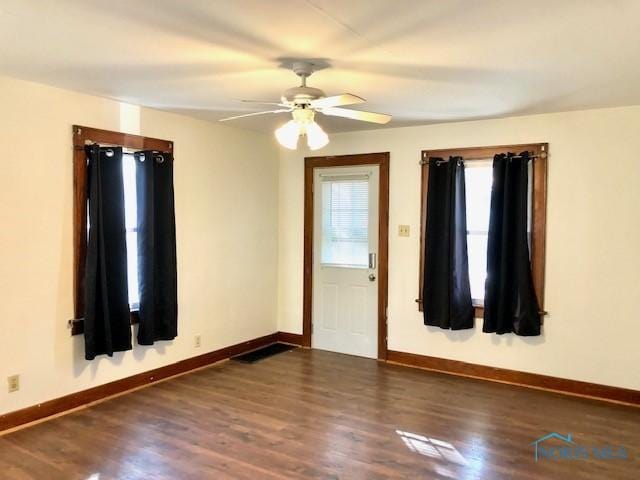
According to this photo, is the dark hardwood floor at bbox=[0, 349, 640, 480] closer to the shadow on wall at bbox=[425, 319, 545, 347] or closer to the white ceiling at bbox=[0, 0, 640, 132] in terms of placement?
the shadow on wall at bbox=[425, 319, 545, 347]

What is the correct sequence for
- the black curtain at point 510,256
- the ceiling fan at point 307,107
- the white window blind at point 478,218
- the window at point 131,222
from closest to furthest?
the ceiling fan at point 307,107 < the window at point 131,222 < the black curtain at point 510,256 < the white window blind at point 478,218

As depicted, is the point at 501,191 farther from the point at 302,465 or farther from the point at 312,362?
the point at 302,465

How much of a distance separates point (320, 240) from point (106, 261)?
239 centimetres

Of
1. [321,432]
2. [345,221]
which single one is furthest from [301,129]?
[345,221]

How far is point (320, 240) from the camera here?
18.5 ft

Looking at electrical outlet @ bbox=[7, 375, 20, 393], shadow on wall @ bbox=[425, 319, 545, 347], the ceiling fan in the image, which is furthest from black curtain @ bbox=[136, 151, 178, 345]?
shadow on wall @ bbox=[425, 319, 545, 347]

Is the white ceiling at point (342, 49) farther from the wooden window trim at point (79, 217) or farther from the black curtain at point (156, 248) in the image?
the black curtain at point (156, 248)

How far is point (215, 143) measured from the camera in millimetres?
5012

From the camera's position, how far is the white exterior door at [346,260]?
530cm

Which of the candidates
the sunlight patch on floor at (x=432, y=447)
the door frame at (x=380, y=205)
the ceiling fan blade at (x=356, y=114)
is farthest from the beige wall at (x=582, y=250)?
the ceiling fan blade at (x=356, y=114)

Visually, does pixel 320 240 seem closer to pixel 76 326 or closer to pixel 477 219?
pixel 477 219

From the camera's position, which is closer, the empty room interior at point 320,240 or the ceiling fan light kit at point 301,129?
the empty room interior at point 320,240

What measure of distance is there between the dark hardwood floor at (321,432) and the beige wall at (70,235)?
0.43m

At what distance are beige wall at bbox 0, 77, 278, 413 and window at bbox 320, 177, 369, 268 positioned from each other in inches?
26.2
